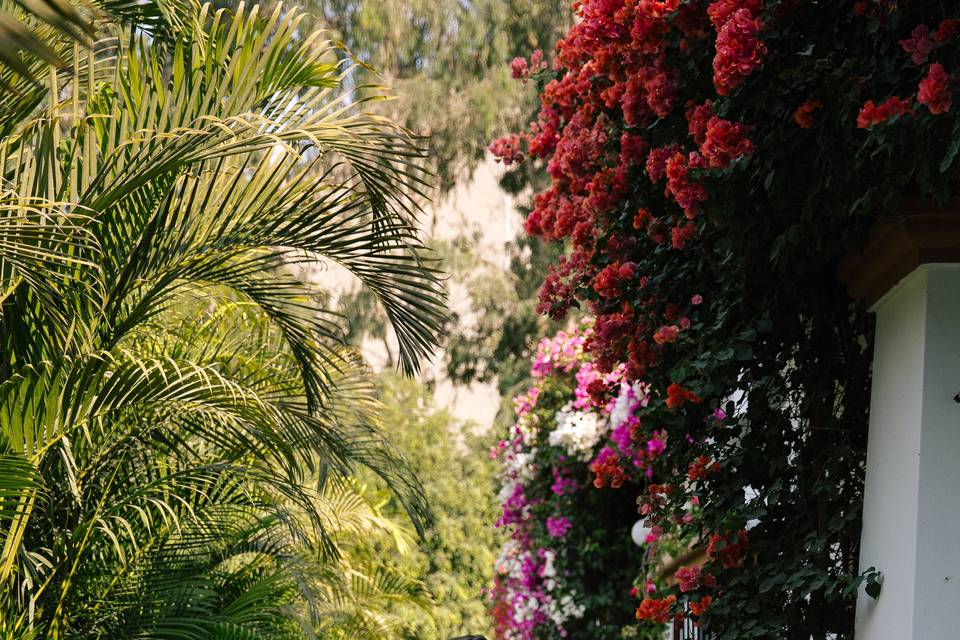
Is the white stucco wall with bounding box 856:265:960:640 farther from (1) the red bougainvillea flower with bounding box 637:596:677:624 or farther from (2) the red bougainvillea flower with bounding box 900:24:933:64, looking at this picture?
(1) the red bougainvillea flower with bounding box 637:596:677:624

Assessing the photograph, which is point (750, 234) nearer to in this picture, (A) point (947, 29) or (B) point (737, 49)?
(B) point (737, 49)

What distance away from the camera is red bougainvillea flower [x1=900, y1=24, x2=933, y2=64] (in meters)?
2.59

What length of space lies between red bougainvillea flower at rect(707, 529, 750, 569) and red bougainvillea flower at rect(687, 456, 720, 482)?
19 cm

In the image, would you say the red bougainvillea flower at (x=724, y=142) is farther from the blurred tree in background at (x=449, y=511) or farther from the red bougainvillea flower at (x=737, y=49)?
the blurred tree in background at (x=449, y=511)

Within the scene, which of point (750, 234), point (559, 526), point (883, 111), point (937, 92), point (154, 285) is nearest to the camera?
point (937, 92)

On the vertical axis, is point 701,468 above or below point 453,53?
below

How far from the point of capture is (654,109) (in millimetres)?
3391

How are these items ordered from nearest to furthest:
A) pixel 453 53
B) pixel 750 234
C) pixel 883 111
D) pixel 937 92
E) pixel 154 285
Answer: pixel 937 92 → pixel 883 111 → pixel 750 234 → pixel 154 285 → pixel 453 53

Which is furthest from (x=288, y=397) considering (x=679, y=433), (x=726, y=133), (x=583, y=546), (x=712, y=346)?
(x=583, y=546)

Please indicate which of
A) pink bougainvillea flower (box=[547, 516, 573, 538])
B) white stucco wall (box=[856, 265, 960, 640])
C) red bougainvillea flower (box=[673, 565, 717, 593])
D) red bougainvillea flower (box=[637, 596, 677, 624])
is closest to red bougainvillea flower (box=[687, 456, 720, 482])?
red bougainvillea flower (box=[673, 565, 717, 593])

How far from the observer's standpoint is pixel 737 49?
285 centimetres

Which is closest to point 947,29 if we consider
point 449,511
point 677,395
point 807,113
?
point 807,113

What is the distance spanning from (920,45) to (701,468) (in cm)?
149

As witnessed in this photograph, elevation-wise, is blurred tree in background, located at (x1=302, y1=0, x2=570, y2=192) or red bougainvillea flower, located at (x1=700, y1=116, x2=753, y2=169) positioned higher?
blurred tree in background, located at (x1=302, y1=0, x2=570, y2=192)
